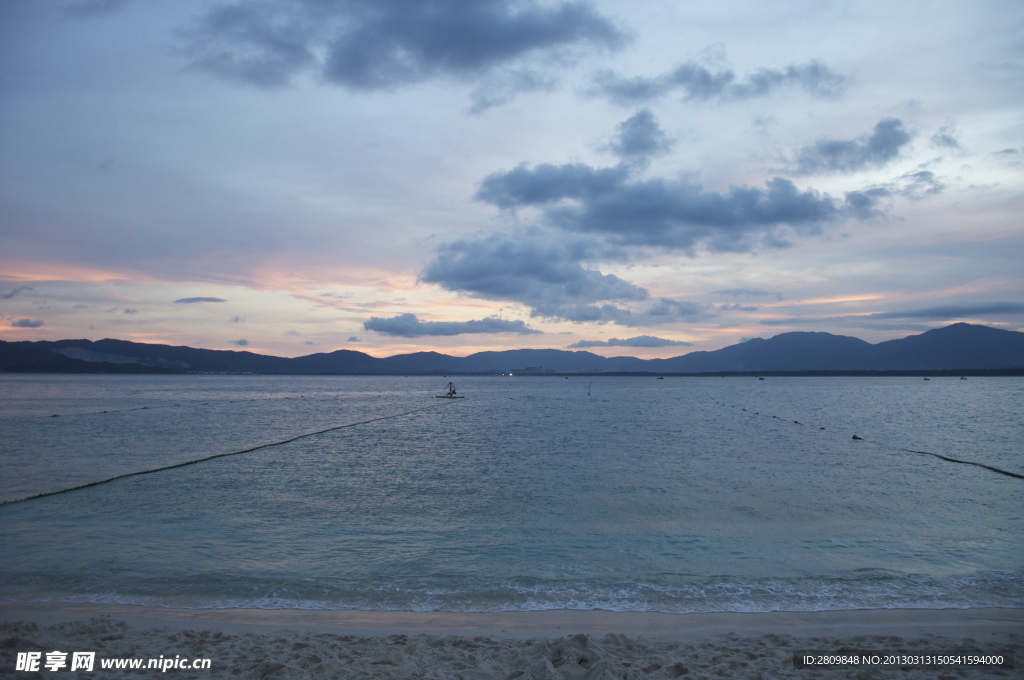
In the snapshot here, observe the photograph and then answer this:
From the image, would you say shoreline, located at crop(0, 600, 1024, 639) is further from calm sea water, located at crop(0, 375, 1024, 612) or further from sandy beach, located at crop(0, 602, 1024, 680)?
calm sea water, located at crop(0, 375, 1024, 612)

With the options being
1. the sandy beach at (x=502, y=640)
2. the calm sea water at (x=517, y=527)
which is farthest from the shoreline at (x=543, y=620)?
the calm sea water at (x=517, y=527)

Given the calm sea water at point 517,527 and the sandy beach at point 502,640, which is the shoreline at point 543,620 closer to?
the sandy beach at point 502,640

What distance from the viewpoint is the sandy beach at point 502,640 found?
6566 mm

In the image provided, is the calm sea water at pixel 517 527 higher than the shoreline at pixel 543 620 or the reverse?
the reverse

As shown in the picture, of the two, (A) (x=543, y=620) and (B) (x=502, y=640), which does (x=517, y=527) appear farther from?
(B) (x=502, y=640)

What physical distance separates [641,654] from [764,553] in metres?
6.37

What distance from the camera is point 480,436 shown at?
36.2 m

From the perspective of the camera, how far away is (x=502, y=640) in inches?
298

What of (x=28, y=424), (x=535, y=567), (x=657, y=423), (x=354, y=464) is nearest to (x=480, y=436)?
(x=354, y=464)

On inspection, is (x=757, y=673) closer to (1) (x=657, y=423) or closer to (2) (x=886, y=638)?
(2) (x=886, y=638)

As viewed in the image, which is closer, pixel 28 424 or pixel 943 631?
pixel 943 631

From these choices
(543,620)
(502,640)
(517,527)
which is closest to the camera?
(502,640)

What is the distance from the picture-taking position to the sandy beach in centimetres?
657

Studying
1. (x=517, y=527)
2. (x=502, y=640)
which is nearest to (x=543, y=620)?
(x=502, y=640)
